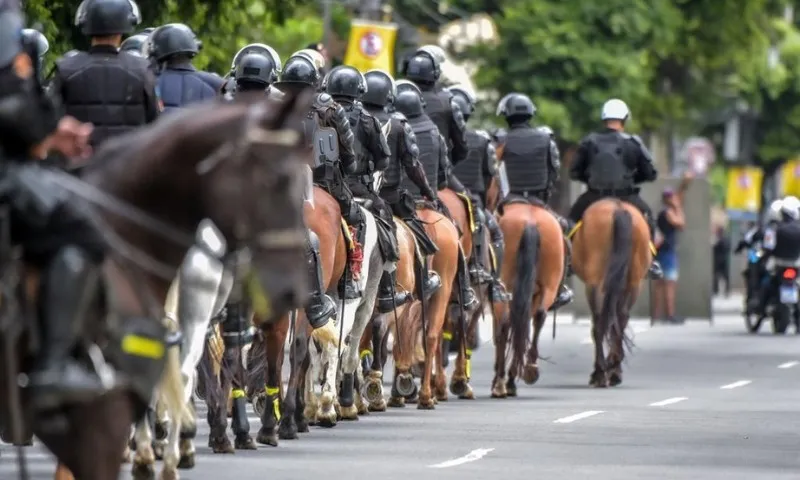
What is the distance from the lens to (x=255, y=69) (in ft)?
54.2

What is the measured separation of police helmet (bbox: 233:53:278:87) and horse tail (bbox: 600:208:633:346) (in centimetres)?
825

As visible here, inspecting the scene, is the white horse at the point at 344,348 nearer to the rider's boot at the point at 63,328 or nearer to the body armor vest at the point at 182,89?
the body armor vest at the point at 182,89

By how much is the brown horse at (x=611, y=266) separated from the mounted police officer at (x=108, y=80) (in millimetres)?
10815

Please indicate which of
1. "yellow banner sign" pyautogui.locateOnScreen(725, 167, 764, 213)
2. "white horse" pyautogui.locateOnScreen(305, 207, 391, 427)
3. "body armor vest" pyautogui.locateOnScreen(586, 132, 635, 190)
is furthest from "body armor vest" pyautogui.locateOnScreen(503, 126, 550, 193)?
"yellow banner sign" pyautogui.locateOnScreen(725, 167, 764, 213)

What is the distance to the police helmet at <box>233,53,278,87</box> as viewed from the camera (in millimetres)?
16531

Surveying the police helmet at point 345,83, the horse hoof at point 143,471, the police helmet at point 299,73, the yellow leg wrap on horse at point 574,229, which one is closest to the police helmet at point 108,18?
the horse hoof at point 143,471

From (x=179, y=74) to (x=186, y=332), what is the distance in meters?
2.65

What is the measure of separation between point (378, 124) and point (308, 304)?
A: 94.0 inches

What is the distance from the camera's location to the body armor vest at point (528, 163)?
2342cm

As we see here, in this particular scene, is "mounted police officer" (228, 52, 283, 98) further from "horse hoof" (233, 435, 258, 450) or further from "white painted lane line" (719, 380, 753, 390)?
"white painted lane line" (719, 380, 753, 390)

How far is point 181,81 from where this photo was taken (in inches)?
627

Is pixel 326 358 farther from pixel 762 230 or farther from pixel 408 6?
pixel 408 6

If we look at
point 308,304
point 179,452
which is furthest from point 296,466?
point 308,304

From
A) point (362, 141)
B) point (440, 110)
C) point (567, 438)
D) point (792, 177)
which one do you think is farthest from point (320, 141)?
point (792, 177)
